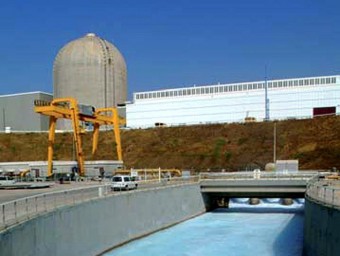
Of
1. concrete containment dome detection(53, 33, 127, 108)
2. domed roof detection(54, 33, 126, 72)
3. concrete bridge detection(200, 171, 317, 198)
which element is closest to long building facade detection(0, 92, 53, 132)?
concrete containment dome detection(53, 33, 127, 108)

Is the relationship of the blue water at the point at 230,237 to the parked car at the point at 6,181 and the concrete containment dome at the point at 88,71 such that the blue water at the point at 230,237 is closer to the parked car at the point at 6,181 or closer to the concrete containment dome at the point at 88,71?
the parked car at the point at 6,181

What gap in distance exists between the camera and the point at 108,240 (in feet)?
88.9

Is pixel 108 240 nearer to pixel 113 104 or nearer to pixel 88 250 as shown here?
pixel 88 250

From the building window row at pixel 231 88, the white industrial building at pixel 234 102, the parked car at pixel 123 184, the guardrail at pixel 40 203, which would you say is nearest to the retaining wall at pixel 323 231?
the guardrail at pixel 40 203

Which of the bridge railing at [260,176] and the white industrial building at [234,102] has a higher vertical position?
the white industrial building at [234,102]

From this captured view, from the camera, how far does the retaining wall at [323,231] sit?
17578 millimetres

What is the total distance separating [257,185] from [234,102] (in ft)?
201

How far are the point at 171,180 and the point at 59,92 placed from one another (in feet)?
284

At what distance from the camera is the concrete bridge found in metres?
42.5

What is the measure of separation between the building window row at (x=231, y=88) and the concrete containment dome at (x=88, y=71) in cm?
1138

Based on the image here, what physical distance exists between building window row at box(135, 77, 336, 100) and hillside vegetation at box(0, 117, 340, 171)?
10.2 meters

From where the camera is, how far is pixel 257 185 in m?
43.4

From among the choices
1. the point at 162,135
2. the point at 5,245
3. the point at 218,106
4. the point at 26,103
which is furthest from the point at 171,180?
the point at 26,103

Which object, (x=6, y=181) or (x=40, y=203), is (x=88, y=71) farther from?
(x=40, y=203)
